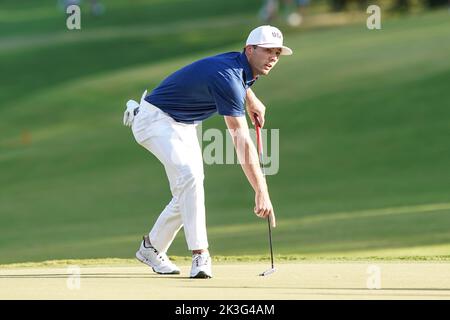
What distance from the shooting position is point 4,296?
8.28 m

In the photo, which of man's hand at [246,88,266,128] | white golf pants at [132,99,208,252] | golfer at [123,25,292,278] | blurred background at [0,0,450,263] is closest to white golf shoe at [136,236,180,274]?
golfer at [123,25,292,278]

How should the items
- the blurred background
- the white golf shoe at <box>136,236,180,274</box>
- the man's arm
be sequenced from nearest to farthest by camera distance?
the man's arm, the white golf shoe at <box>136,236,180,274</box>, the blurred background

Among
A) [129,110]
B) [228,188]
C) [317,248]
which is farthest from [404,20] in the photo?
[129,110]

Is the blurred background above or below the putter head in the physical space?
below

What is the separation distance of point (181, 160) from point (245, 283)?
1.15 meters

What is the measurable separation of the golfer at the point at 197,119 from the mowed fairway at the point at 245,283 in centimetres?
44

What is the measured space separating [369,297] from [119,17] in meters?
51.7

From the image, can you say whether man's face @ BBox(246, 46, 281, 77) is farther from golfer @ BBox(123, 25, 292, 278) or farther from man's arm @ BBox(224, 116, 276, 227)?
man's arm @ BBox(224, 116, 276, 227)

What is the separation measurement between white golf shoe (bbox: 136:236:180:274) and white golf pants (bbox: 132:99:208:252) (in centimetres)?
39

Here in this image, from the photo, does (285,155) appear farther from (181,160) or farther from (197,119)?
(181,160)

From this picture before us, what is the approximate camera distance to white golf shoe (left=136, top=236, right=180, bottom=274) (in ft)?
33.1

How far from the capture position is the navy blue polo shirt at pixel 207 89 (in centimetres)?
930

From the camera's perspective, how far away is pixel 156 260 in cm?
1016
